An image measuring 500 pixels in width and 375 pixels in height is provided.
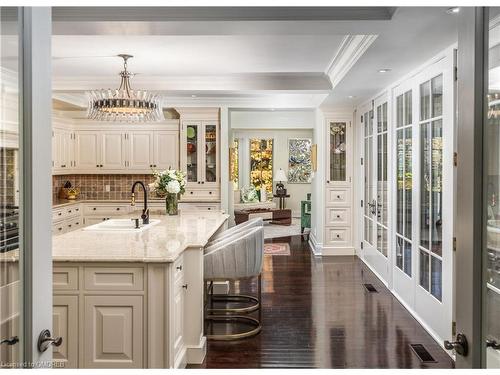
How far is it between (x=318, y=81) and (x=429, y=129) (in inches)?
89.0

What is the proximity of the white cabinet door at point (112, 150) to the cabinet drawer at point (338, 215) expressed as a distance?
3.53m

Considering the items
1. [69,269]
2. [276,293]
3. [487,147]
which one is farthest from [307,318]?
[487,147]

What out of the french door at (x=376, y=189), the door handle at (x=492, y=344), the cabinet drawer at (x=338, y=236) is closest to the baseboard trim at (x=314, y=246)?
the cabinet drawer at (x=338, y=236)

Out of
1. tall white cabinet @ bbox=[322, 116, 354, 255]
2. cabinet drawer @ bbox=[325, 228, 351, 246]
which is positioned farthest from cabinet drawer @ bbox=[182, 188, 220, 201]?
cabinet drawer @ bbox=[325, 228, 351, 246]

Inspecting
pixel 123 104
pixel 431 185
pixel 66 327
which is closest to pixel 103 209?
pixel 123 104

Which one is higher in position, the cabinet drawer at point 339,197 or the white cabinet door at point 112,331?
the cabinet drawer at point 339,197

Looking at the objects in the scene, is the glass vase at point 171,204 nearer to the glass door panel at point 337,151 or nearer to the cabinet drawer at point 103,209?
the cabinet drawer at point 103,209

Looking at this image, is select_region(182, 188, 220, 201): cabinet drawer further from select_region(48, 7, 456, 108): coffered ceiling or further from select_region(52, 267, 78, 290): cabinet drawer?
select_region(52, 267, 78, 290): cabinet drawer

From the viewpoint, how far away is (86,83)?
20.4 feet

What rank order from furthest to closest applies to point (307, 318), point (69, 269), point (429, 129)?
point (307, 318) → point (429, 129) → point (69, 269)

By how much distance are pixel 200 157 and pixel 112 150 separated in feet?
5.00

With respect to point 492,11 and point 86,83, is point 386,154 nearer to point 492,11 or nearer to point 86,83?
point 86,83

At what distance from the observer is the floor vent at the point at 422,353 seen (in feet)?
11.2

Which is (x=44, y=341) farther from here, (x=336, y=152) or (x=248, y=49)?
(x=336, y=152)
